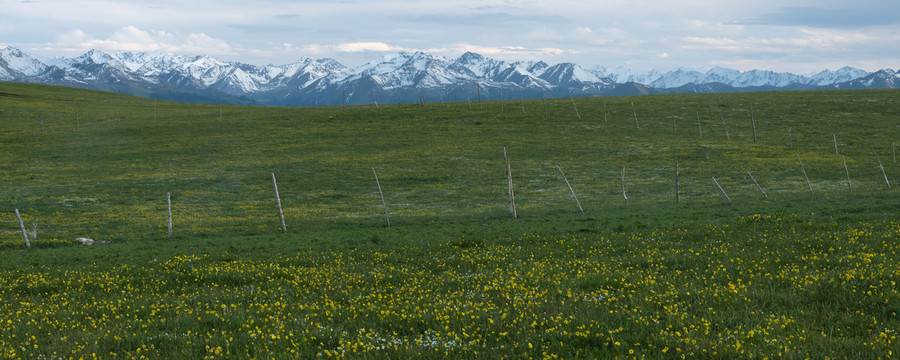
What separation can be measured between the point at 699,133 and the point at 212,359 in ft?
267

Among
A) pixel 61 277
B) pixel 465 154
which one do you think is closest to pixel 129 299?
pixel 61 277

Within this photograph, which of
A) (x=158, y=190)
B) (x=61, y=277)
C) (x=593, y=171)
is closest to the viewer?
(x=61, y=277)

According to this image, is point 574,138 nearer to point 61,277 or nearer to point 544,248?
point 544,248

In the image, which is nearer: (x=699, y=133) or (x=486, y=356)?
(x=486, y=356)

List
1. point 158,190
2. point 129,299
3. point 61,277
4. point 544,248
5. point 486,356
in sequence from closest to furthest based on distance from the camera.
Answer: point 486,356 < point 129,299 < point 61,277 < point 544,248 < point 158,190

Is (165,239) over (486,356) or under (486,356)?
under

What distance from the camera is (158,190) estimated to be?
5278 centimetres

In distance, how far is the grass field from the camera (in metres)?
9.48

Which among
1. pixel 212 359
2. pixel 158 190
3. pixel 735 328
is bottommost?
pixel 158 190

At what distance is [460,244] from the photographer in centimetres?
2309

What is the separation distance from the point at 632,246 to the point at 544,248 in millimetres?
3167

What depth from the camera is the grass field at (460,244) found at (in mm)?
9484

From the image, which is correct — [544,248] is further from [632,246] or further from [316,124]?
[316,124]

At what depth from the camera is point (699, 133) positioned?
78.9 m
